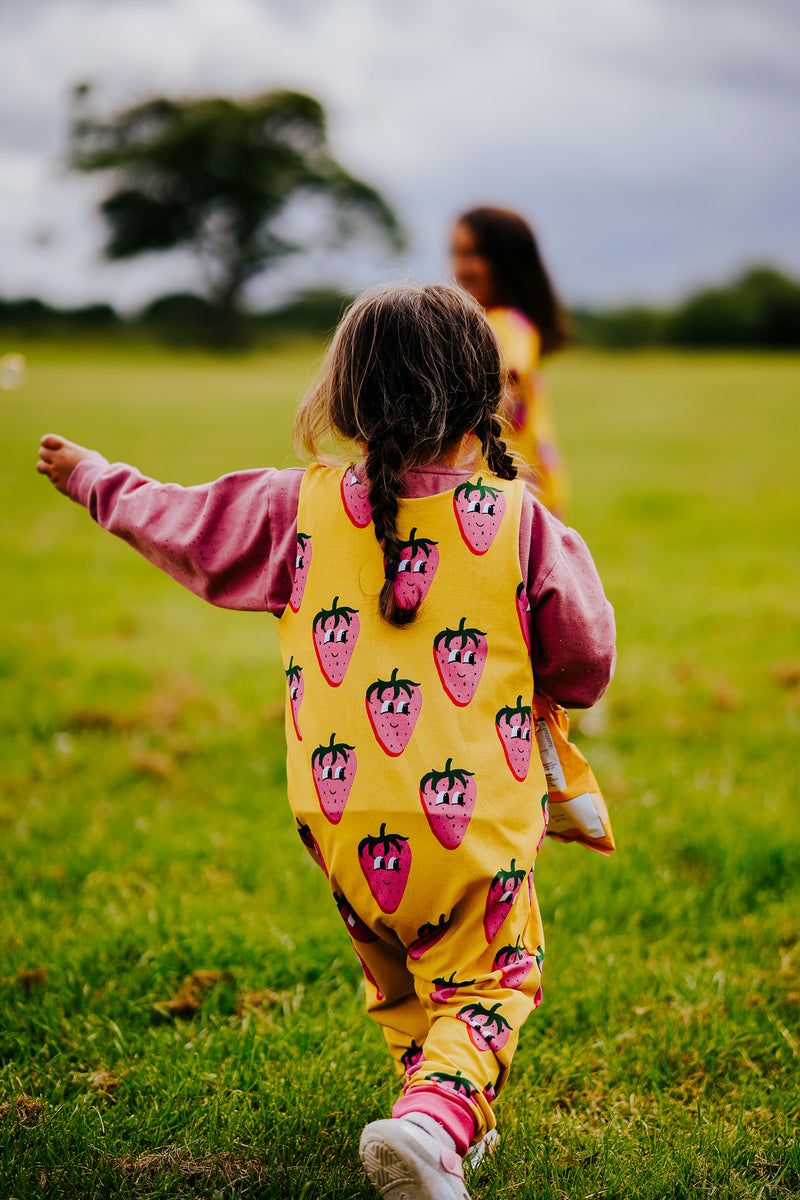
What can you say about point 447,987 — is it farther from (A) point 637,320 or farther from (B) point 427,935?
(A) point 637,320

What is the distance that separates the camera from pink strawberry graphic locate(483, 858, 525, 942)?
5.90 ft

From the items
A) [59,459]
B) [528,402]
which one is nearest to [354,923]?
[59,459]

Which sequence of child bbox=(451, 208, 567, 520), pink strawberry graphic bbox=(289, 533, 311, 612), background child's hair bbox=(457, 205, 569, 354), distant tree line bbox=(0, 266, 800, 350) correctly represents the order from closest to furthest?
pink strawberry graphic bbox=(289, 533, 311, 612), child bbox=(451, 208, 567, 520), background child's hair bbox=(457, 205, 569, 354), distant tree line bbox=(0, 266, 800, 350)

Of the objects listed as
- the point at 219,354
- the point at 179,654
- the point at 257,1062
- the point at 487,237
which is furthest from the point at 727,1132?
the point at 219,354

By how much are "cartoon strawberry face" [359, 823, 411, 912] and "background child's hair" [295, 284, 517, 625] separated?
0.53 m

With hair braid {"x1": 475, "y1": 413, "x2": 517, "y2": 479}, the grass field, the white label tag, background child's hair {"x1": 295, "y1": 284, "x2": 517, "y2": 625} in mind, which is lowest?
the grass field

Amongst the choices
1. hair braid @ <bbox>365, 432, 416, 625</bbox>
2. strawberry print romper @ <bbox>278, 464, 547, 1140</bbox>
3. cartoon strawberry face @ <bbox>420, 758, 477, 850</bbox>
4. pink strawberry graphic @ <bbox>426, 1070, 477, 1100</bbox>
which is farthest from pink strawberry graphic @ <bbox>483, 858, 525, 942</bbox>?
hair braid @ <bbox>365, 432, 416, 625</bbox>

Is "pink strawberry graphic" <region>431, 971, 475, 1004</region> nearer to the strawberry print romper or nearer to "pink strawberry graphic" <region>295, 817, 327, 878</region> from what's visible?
the strawberry print romper

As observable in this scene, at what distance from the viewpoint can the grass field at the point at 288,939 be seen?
210 centimetres

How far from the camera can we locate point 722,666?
18.0ft

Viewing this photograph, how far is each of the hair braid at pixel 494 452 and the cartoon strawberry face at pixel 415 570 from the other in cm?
23

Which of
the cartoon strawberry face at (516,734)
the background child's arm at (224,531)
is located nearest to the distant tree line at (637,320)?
the background child's arm at (224,531)

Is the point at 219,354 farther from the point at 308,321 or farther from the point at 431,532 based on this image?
the point at 431,532

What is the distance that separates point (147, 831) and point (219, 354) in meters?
42.1
